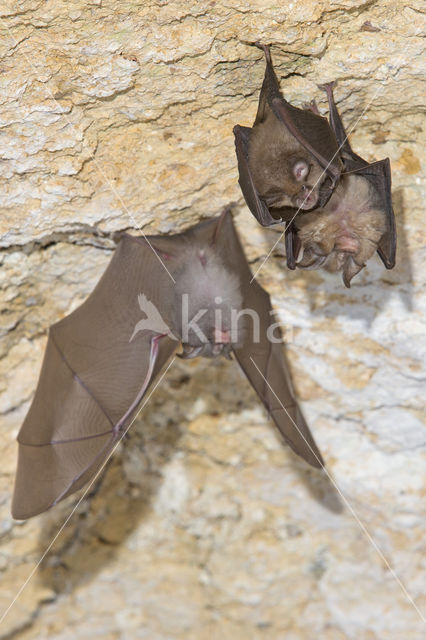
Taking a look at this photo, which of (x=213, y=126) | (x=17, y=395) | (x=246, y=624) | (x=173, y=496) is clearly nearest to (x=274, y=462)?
(x=173, y=496)

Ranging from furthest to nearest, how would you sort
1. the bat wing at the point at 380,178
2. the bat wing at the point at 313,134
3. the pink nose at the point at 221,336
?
the pink nose at the point at 221,336
the bat wing at the point at 380,178
the bat wing at the point at 313,134

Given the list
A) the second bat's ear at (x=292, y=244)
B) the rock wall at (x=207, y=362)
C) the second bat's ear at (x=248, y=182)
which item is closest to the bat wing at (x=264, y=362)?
the rock wall at (x=207, y=362)

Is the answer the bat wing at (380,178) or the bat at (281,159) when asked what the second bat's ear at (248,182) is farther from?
the bat wing at (380,178)

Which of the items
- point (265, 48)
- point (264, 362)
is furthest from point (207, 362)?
point (265, 48)

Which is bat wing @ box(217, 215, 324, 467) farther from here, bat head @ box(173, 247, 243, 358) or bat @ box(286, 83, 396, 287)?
bat @ box(286, 83, 396, 287)

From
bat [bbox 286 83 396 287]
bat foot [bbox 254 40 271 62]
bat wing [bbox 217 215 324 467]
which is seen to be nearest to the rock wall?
bat foot [bbox 254 40 271 62]

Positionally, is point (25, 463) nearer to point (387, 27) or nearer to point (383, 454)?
point (383, 454)

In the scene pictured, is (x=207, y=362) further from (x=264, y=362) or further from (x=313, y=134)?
(x=313, y=134)
